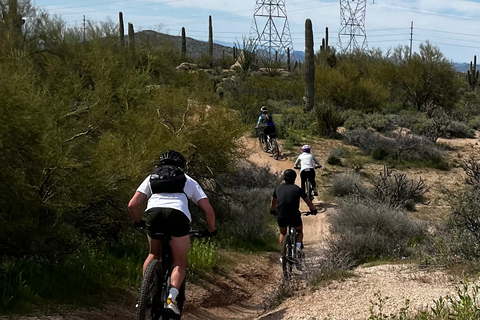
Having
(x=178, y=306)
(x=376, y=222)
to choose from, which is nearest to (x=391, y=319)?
(x=178, y=306)

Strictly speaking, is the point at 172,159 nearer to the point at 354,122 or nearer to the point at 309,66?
the point at 354,122

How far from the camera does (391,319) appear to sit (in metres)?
6.26

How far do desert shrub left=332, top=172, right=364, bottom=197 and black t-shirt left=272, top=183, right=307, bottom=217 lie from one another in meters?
9.79

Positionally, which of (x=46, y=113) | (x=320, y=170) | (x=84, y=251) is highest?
(x=46, y=113)

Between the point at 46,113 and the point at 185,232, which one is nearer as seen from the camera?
the point at 185,232

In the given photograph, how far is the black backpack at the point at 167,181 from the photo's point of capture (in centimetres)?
613

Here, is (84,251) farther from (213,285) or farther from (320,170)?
(320,170)

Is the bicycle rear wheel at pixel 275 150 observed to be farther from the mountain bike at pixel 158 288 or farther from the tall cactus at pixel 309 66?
the mountain bike at pixel 158 288

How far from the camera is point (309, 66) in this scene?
29797 millimetres

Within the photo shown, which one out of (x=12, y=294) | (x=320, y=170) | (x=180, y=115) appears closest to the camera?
(x=12, y=294)

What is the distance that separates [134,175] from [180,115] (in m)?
4.60

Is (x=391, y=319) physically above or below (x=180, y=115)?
below

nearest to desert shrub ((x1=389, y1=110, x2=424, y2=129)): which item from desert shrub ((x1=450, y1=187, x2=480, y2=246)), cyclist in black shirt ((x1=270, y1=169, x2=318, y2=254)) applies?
desert shrub ((x1=450, y1=187, x2=480, y2=246))

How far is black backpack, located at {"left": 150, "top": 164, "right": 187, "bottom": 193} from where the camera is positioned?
6.13m
